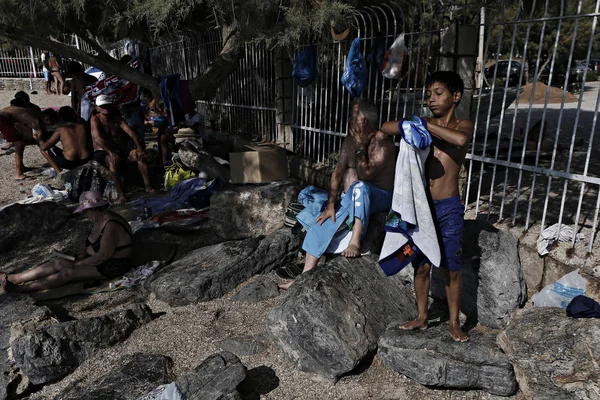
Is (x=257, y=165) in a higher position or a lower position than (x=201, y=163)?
higher

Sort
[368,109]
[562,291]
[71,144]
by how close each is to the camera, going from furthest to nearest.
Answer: [71,144] < [368,109] < [562,291]

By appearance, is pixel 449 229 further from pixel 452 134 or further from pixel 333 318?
pixel 333 318

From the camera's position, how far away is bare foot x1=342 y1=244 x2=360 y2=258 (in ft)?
13.0

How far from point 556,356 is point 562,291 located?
2.41 ft

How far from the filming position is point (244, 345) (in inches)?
144

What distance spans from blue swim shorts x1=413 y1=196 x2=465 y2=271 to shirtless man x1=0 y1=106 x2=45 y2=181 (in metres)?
8.06

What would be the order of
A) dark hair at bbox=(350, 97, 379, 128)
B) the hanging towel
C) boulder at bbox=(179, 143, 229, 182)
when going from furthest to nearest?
boulder at bbox=(179, 143, 229, 182) < dark hair at bbox=(350, 97, 379, 128) < the hanging towel

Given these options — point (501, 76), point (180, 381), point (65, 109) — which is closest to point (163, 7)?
point (180, 381)

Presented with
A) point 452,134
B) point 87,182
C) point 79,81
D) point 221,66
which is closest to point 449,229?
point 452,134

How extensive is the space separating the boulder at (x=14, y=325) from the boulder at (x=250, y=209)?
2.28 meters

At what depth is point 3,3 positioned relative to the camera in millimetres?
4859

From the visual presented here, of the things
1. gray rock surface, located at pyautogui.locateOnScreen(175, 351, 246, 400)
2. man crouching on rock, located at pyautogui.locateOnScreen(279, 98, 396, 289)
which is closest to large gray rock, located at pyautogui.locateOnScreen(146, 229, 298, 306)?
man crouching on rock, located at pyautogui.locateOnScreen(279, 98, 396, 289)

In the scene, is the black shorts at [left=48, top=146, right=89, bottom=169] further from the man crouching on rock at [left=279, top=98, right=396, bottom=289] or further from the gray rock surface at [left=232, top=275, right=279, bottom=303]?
the man crouching on rock at [left=279, top=98, right=396, bottom=289]

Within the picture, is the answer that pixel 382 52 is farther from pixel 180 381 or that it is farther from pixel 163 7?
pixel 180 381
